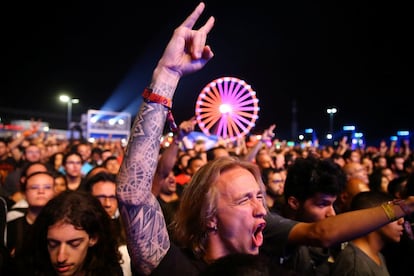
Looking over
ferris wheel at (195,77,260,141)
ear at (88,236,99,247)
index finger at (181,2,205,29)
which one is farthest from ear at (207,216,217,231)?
ferris wheel at (195,77,260,141)

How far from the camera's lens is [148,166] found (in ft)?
5.27

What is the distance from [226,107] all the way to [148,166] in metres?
10.7

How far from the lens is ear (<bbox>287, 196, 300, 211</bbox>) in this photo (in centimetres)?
286

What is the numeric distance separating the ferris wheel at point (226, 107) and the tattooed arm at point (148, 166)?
395 inches

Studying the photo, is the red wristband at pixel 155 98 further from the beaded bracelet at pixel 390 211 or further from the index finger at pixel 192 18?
the beaded bracelet at pixel 390 211

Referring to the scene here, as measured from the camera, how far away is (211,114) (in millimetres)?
12352

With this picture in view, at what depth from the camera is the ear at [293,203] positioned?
2.86 meters

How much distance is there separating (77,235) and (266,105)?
572 inches

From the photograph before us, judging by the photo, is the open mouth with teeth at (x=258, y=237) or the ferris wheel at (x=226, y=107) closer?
the open mouth with teeth at (x=258, y=237)

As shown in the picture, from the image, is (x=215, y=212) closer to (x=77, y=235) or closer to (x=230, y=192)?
(x=230, y=192)

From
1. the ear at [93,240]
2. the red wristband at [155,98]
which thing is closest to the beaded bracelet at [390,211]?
the red wristband at [155,98]

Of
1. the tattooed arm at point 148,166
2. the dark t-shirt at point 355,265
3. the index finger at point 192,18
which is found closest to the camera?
the tattooed arm at point 148,166

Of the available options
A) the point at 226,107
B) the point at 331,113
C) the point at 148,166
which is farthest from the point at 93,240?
the point at 226,107

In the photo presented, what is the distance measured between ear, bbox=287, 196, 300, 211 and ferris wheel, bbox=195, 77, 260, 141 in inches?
348
